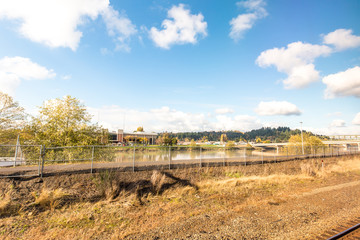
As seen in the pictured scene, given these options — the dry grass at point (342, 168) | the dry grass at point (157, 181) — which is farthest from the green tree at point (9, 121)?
the dry grass at point (342, 168)

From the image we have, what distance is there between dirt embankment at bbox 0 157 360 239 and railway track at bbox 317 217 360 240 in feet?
0.98

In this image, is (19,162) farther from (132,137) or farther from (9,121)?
(132,137)

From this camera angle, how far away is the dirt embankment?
7.36m

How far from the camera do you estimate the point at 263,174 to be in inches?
777

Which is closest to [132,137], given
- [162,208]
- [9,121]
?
[9,121]

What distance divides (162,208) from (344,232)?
7.65 meters

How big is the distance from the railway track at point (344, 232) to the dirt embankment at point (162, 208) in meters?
0.30

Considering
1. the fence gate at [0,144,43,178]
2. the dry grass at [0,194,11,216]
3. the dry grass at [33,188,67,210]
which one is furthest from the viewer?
the fence gate at [0,144,43,178]

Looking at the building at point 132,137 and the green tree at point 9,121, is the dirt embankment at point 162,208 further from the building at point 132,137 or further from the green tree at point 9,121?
the building at point 132,137

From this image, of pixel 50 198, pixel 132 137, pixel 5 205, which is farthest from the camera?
pixel 132 137

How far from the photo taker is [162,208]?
1003 centimetres

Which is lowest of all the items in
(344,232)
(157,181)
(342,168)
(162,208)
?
(162,208)

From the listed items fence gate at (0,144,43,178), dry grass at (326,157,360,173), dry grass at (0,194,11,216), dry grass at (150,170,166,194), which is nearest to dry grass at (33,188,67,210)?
dry grass at (0,194,11,216)

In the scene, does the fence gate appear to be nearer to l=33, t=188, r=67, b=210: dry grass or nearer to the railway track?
l=33, t=188, r=67, b=210: dry grass
